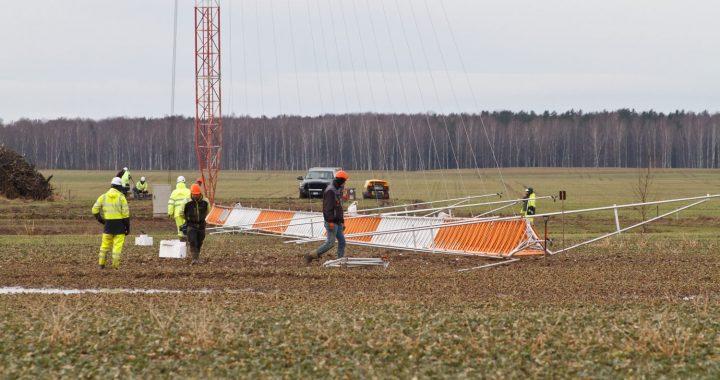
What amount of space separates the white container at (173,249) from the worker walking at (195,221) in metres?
1.04

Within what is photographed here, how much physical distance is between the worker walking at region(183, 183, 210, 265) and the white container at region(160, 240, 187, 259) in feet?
3.42

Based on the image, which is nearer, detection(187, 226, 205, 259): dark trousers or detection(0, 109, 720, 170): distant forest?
detection(187, 226, 205, 259): dark trousers

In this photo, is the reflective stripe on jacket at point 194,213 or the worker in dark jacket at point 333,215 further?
the reflective stripe on jacket at point 194,213

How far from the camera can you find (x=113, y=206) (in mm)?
22500

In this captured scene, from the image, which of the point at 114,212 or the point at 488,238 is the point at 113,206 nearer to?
the point at 114,212

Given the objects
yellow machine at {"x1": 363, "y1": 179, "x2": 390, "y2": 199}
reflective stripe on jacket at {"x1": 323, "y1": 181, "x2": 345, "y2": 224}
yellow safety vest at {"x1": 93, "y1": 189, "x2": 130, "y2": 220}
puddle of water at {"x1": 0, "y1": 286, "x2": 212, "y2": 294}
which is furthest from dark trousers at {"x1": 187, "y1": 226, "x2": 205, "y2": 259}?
yellow machine at {"x1": 363, "y1": 179, "x2": 390, "y2": 199}

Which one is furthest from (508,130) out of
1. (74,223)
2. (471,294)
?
(471,294)

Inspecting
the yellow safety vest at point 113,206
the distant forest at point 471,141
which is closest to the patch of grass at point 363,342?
the yellow safety vest at point 113,206

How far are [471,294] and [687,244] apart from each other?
11.5 metres

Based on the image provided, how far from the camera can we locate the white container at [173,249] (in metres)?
25.0

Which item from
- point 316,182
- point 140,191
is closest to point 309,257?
point 316,182

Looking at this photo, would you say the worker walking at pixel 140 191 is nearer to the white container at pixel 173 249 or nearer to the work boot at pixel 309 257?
the white container at pixel 173 249

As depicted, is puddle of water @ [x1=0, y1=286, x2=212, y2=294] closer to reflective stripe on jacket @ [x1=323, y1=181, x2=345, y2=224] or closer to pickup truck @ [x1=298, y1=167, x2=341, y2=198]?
reflective stripe on jacket @ [x1=323, y1=181, x2=345, y2=224]

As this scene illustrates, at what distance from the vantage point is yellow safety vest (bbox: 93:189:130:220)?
2247cm
